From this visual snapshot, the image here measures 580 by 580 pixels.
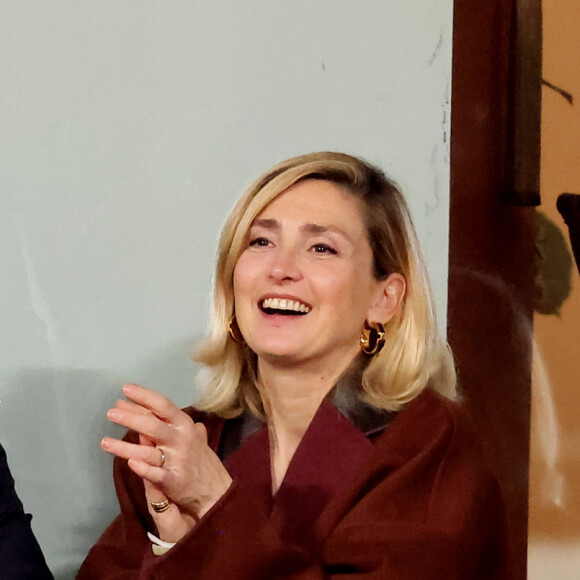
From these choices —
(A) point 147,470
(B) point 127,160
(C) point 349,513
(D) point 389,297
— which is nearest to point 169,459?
(A) point 147,470

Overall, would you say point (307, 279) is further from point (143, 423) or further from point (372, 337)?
point (143, 423)

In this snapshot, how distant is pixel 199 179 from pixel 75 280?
0.64 ft

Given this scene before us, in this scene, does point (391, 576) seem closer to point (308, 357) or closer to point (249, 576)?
point (249, 576)

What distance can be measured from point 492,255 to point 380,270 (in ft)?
0.90

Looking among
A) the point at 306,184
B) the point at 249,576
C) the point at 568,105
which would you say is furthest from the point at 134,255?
the point at 568,105

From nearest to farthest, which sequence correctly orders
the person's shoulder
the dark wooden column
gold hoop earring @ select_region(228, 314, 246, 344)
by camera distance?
the person's shoulder → gold hoop earring @ select_region(228, 314, 246, 344) → the dark wooden column

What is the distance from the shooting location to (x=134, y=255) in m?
1.01

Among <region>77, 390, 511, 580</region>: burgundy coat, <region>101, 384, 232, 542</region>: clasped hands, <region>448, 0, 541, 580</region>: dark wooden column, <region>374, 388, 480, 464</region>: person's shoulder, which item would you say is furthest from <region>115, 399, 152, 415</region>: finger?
<region>448, 0, 541, 580</region>: dark wooden column

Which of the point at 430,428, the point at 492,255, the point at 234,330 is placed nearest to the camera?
the point at 430,428

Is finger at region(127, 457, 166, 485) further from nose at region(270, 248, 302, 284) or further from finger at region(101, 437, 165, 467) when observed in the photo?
nose at region(270, 248, 302, 284)

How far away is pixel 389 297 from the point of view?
882 mm

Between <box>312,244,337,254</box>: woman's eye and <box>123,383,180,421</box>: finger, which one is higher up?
<box>312,244,337,254</box>: woman's eye

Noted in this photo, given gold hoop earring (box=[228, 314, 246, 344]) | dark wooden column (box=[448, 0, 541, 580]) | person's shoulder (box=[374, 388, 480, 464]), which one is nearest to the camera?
person's shoulder (box=[374, 388, 480, 464])

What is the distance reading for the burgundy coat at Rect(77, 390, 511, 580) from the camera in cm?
71
